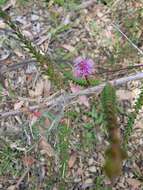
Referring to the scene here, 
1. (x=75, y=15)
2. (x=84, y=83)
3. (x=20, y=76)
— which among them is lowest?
(x=84, y=83)

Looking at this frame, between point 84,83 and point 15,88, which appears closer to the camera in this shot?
point 84,83

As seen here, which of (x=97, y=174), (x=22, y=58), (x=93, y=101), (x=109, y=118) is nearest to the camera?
(x=109, y=118)

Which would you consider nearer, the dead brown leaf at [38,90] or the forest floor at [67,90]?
the forest floor at [67,90]

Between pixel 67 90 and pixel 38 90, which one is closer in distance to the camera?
pixel 67 90

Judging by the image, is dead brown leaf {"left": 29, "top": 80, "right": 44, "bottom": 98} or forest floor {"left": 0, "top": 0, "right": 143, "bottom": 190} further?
dead brown leaf {"left": 29, "top": 80, "right": 44, "bottom": 98}

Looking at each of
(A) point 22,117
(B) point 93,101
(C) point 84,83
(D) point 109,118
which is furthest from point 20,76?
(D) point 109,118

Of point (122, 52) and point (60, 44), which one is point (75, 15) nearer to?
point (60, 44)

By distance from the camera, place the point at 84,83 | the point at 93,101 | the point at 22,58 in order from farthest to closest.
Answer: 1. the point at 22,58
2. the point at 93,101
3. the point at 84,83

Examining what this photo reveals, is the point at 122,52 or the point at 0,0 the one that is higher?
the point at 0,0
